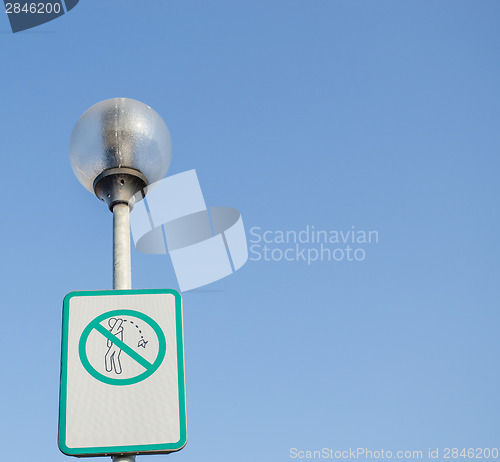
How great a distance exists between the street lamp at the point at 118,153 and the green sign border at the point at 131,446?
1.93ft

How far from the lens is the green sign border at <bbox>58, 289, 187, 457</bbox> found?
2.79 meters

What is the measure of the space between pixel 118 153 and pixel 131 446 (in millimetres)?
1733

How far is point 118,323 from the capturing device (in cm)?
309

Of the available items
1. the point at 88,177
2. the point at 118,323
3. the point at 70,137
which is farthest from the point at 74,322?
the point at 70,137

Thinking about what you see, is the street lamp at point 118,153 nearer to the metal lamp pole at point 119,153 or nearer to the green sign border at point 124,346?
the metal lamp pole at point 119,153

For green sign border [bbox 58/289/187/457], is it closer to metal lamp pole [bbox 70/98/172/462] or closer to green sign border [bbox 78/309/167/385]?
green sign border [bbox 78/309/167/385]

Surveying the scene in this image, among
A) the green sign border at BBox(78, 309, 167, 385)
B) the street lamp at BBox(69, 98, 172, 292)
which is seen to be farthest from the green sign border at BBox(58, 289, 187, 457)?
the street lamp at BBox(69, 98, 172, 292)

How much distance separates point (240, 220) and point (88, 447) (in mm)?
3958

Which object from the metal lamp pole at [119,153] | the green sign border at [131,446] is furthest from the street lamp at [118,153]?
the green sign border at [131,446]

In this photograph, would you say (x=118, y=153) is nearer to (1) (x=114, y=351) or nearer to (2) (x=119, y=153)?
(2) (x=119, y=153)

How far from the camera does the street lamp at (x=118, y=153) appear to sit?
3.84 metres

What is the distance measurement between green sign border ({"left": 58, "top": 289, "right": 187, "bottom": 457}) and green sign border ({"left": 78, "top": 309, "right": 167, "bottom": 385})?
7 centimetres

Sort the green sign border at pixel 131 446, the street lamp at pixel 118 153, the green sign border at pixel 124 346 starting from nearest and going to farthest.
Answer: the green sign border at pixel 131 446 → the green sign border at pixel 124 346 → the street lamp at pixel 118 153

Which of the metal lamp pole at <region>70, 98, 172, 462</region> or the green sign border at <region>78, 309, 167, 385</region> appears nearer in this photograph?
the green sign border at <region>78, 309, 167, 385</region>
